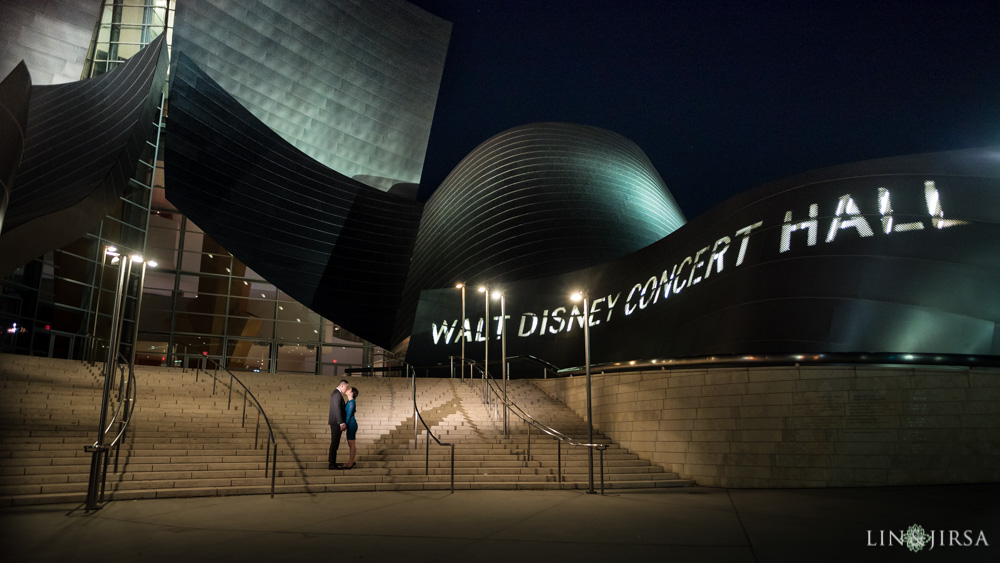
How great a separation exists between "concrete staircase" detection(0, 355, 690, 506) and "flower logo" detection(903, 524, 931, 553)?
488 centimetres

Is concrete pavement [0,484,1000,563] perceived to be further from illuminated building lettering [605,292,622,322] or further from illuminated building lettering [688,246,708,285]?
illuminated building lettering [605,292,622,322]

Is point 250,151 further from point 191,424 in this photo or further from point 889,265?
point 889,265

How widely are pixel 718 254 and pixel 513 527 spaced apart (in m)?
12.9

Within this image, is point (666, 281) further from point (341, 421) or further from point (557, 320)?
point (341, 421)

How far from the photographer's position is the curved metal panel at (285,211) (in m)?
31.6

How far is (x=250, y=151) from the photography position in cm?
3475

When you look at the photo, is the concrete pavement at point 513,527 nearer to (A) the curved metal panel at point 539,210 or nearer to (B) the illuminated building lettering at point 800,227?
(B) the illuminated building lettering at point 800,227

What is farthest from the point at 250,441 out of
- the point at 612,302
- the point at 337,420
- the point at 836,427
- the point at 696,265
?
the point at 612,302

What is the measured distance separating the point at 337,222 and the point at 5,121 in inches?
1242

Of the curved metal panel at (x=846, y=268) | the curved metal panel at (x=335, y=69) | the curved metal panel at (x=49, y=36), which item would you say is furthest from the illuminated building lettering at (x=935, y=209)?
the curved metal panel at (x=49, y=36)

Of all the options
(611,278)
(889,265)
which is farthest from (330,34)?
(889,265)

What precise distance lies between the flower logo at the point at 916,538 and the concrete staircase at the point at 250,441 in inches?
192

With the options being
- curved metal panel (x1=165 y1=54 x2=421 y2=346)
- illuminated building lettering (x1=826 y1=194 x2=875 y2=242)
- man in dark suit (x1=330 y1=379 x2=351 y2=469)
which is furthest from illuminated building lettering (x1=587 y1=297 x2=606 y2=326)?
curved metal panel (x1=165 y1=54 x2=421 y2=346)

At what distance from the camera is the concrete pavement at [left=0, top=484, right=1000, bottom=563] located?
5145mm
